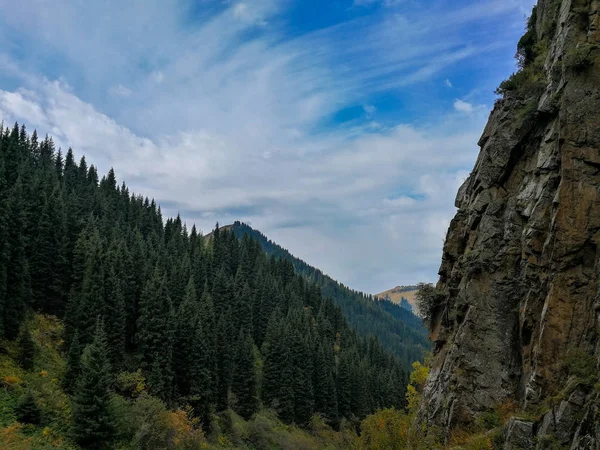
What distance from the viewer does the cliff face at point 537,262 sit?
788 inches

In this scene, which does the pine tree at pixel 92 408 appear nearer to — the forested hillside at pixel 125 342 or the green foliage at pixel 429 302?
the forested hillside at pixel 125 342

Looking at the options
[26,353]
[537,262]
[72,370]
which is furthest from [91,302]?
[537,262]

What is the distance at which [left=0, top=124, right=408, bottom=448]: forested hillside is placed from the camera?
128 ft

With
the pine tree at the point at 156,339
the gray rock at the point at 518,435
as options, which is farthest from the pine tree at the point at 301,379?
the gray rock at the point at 518,435

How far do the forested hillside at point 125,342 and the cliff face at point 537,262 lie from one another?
29256mm

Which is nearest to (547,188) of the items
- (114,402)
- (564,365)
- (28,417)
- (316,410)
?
(564,365)

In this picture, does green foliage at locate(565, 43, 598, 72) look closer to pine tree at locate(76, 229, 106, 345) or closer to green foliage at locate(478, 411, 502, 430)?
green foliage at locate(478, 411, 502, 430)

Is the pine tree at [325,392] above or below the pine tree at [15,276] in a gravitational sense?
below

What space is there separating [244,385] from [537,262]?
61.9 m

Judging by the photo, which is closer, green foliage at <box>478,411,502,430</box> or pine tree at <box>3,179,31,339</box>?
green foliage at <box>478,411,502,430</box>

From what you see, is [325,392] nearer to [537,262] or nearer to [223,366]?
[223,366]

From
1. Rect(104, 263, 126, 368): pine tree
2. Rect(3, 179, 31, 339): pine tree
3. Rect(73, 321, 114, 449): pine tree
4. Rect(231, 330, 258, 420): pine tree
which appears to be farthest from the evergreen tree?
Rect(73, 321, 114, 449): pine tree

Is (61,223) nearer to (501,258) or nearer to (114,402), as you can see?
(114,402)

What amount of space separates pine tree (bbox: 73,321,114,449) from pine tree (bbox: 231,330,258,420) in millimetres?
40088
